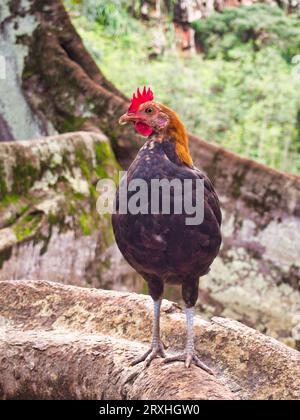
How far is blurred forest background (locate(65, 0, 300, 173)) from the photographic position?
510 inches

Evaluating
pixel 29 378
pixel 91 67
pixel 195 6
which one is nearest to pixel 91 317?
pixel 29 378

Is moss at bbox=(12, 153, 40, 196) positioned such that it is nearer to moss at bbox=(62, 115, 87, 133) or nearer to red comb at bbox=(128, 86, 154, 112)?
moss at bbox=(62, 115, 87, 133)

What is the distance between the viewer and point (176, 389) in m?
2.46

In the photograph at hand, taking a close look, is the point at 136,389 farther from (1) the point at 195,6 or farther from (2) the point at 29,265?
(1) the point at 195,6

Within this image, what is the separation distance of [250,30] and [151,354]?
13.0 metres

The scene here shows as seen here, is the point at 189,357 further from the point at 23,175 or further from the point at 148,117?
the point at 23,175

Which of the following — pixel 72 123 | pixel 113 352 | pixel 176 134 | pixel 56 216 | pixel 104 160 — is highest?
pixel 176 134

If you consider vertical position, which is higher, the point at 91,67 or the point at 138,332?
the point at 91,67

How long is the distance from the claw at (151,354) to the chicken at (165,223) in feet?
0.06

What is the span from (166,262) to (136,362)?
17.0 inches

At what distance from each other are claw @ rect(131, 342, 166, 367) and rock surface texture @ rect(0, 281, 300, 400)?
0.03 m

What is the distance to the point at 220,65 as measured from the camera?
14.1m

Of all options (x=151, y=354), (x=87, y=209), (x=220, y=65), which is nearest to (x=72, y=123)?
(x=87, y=209)

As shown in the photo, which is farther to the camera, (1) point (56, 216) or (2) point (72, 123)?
(2) point (72, 123)
